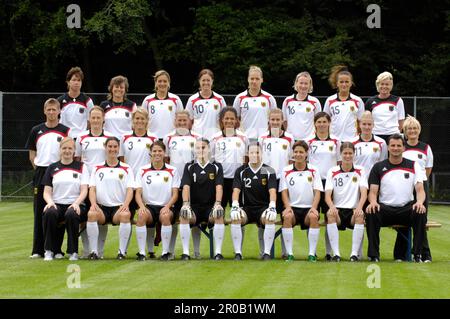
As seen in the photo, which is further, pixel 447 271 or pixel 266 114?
pixel 266 114

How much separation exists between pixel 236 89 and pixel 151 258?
669 inches

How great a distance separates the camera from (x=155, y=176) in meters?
13.5

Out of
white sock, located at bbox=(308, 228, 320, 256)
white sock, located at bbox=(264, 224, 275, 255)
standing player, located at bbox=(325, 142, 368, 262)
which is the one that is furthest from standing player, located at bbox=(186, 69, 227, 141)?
white sock, located at bbox=(308, 228, 320, 256)

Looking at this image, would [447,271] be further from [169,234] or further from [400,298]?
[169,234]

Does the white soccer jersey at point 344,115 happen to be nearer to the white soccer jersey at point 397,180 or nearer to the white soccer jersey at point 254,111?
the white soccer jersey at point 254,111

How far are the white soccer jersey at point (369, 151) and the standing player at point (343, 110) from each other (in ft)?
1.03

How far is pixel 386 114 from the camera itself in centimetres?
1409

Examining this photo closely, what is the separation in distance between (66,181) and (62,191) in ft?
0.45

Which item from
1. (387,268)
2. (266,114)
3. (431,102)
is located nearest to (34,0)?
(431,102)

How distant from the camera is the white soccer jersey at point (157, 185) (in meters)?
13.4

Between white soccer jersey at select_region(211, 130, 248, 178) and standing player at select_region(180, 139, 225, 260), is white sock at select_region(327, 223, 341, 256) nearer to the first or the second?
standing player at select_region(180, 139, 225, 260)

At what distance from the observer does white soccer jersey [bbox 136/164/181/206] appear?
13422mm

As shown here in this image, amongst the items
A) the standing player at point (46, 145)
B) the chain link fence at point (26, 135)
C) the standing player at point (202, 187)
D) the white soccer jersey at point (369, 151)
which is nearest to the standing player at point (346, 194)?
the white soccer jersey at point (369, 151)

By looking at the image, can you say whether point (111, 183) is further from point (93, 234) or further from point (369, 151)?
point (369, 151)
